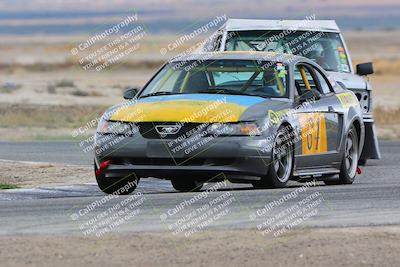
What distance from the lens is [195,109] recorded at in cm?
1388

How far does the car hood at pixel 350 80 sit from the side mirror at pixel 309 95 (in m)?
4.60

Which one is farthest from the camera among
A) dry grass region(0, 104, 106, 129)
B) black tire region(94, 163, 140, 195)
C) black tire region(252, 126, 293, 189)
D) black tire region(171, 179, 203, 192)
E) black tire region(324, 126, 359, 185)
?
dry grass region(0, 104, 106, 129)

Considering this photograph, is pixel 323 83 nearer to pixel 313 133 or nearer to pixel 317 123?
pixel 317 123

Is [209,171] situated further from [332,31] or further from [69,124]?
[69,124]

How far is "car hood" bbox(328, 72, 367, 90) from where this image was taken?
19944mm

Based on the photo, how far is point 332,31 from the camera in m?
21.5

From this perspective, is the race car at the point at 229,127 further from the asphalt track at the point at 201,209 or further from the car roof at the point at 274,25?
the car roof at the point at 274,25

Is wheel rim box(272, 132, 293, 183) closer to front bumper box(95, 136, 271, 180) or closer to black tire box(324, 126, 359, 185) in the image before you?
front bumper box(95, 136, 271, 180)

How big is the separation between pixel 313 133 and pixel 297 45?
559 cm

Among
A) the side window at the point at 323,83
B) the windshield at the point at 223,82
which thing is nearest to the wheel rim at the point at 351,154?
the side window at the point at 323,83

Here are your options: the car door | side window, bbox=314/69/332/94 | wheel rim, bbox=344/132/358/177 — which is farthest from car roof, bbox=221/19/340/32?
wheel rim, bbox=344/132/358/177

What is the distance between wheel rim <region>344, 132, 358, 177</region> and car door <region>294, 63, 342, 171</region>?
0.37 metres

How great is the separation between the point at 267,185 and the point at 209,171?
745 millimetres

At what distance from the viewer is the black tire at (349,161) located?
15828mm
